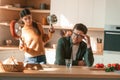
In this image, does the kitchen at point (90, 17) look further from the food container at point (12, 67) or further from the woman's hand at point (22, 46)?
the food container at point (12, 67)

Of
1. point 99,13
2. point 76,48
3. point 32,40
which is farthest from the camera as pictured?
point 99,13

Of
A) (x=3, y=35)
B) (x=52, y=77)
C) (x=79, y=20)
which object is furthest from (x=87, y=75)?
(x=3, y=35)

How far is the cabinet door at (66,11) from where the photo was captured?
613 cm

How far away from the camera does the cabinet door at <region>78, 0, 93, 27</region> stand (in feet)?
19.6

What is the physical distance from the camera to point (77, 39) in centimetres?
425

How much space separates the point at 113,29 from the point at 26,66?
260 cm

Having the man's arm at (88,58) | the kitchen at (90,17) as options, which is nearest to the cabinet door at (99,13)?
the kitchen at (90,17)

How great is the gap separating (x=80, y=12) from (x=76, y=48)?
73.9 inches

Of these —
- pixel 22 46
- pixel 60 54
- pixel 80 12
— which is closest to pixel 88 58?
pixel 60 54

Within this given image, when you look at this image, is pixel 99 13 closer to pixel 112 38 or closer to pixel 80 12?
pixel 80 12

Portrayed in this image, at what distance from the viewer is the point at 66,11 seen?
6195mm

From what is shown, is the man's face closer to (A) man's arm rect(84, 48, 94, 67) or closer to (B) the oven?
(A) man's arm rect(84, 48, 94, 67)

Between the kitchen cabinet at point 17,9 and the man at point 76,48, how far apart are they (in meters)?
2.37

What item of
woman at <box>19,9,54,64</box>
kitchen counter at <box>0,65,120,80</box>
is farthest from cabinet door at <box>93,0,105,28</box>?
kitchen counter at <box>0,65,120,80</box>
